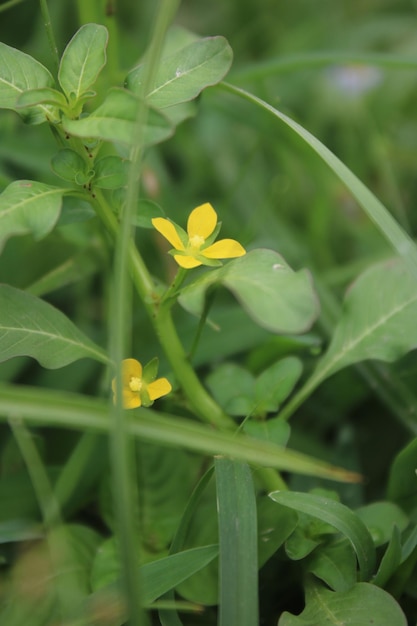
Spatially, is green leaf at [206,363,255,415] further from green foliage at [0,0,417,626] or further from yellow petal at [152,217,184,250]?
yellow petal at [152,217,184,250]

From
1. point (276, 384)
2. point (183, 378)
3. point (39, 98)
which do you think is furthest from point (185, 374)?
point (39, 98)

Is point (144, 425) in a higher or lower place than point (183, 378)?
lower

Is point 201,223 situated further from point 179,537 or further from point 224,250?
point 179,537

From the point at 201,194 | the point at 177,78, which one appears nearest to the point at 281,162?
the point at 201,194

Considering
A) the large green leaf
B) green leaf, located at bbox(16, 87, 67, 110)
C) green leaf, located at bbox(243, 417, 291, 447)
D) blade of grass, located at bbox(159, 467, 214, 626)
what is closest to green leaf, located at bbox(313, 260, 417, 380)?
the large green leaf

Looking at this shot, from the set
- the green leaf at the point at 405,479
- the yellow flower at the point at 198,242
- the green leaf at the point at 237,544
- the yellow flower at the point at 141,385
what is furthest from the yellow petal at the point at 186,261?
the green leaf at the point at 405,479

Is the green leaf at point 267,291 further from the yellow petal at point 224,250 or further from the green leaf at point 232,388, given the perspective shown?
the green leaf at point 232,388
